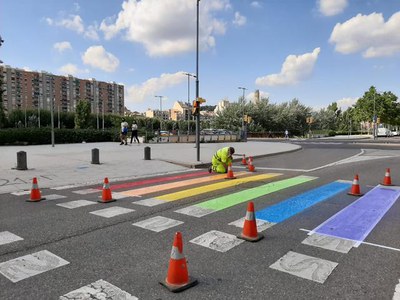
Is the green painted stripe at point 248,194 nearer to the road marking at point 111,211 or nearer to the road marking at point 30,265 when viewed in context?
the road marking at point 111,211

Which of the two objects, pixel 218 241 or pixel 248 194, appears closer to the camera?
pixel 218 241

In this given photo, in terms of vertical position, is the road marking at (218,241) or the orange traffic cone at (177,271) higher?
the orange traffic cone at (177,271)

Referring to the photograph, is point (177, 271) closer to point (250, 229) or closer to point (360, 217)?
point (250, 229)

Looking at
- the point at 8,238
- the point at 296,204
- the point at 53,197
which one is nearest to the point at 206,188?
the point at 296,204

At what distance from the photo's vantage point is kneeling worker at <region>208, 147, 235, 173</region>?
39.5 ft

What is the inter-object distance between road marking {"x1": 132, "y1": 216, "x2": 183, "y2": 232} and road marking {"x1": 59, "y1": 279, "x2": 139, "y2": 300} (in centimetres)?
192

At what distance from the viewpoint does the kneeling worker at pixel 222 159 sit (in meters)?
12.0

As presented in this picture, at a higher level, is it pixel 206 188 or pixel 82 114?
pixel 82 114

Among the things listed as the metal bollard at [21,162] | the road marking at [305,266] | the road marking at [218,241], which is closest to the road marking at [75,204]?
the road marking at [218,241]

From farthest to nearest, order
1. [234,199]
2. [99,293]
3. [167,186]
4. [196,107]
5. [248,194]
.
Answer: [196,107] < [167,186] < [248,194] < [234,199] < [99,293]

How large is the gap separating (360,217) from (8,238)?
6.21 meters

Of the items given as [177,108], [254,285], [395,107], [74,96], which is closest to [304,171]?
[254,285]

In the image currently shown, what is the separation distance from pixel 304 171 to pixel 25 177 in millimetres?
10611

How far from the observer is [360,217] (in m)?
6.20
